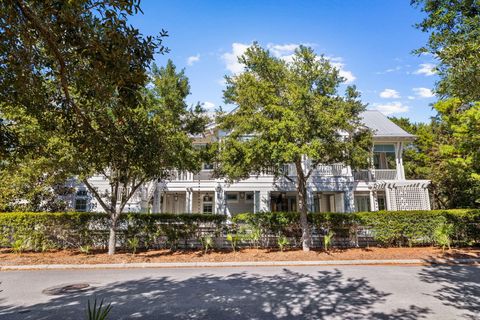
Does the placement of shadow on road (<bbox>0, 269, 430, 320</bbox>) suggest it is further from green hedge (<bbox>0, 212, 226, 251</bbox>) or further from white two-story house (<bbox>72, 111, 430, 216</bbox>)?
white two-story house (<bbox>72, 111, 430, 216</bbox>)

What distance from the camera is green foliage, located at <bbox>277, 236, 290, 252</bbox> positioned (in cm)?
1354

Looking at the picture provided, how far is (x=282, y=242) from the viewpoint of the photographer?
13.5 meters

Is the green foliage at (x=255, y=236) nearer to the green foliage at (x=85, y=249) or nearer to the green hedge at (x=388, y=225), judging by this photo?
the green hedge at (x=388, y=225)

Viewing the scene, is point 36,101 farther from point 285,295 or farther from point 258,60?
point 258,60

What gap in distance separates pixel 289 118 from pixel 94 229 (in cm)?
1042

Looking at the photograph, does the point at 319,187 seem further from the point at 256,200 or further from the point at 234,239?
the point at 234,239

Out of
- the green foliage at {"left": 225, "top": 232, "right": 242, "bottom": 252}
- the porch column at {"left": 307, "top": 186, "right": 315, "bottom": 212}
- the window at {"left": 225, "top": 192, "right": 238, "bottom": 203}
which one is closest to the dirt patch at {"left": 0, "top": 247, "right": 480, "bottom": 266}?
the green foliage at {"left": 225, "top": 232, "right": 242, "bottom": 252}

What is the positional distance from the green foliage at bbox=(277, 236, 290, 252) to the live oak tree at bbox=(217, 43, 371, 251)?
0.86m

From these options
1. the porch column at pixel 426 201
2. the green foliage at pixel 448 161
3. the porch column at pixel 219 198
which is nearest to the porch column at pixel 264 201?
the porch column at pixel 219 198

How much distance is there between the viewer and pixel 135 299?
6617mm

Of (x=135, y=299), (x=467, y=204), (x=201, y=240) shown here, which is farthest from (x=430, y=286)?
(x=467, y=204)

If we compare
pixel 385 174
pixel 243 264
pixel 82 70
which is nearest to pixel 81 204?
pixel 243 264

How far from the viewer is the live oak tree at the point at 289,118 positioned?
11367 millimetres

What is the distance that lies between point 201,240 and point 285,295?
7772 millimetres
